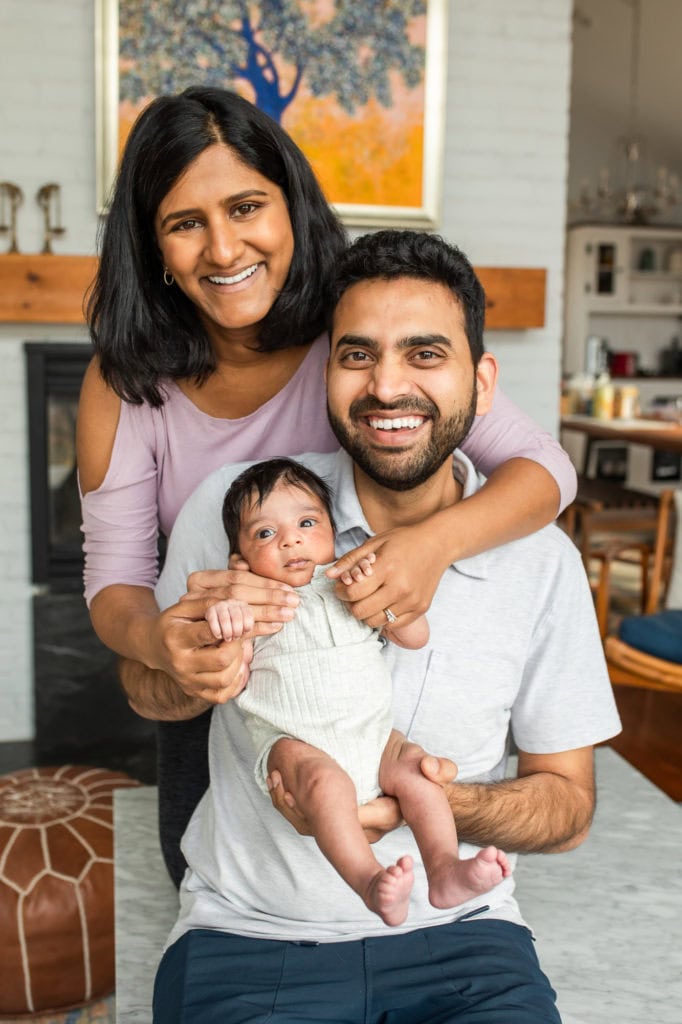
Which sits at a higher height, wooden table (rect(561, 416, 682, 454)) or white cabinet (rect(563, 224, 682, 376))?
white cabinet (rect(563, 224, 682, 376))

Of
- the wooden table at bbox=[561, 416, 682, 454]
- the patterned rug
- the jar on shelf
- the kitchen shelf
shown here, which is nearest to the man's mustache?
the patterned rug

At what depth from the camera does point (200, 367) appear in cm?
173

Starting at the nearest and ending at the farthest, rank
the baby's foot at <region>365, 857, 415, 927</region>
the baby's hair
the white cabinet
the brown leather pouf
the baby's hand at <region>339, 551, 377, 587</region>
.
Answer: the baby's foot at <region>365, 857, 415, 927</region>
the baby's hand at <region>339, 551, 377, 587</region>
the baby's hair
the brown leather pouf
the white cabinet

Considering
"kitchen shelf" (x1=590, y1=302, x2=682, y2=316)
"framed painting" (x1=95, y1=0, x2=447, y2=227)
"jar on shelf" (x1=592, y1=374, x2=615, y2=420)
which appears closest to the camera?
"framed painting" (x1=95, y1=0, x2=447, y2=227)

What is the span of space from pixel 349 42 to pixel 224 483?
2590 millimetres

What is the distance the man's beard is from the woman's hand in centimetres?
11

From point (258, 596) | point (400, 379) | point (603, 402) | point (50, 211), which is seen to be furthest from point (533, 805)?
point (603, 402)

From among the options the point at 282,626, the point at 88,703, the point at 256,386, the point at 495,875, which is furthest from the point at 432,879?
the point at 88,703

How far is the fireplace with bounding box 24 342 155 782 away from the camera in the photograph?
3619 millimetres

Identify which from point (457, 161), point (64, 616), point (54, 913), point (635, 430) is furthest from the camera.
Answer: point (635, 430)

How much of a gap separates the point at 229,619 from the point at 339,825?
25 cm

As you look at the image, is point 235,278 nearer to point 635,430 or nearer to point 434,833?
point 434,833

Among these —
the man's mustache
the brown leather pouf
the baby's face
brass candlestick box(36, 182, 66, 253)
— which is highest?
brass candlestick box(36, 182, 66, 253)

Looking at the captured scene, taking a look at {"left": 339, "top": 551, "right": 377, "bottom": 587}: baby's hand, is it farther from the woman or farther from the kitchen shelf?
the kitchen shelf
